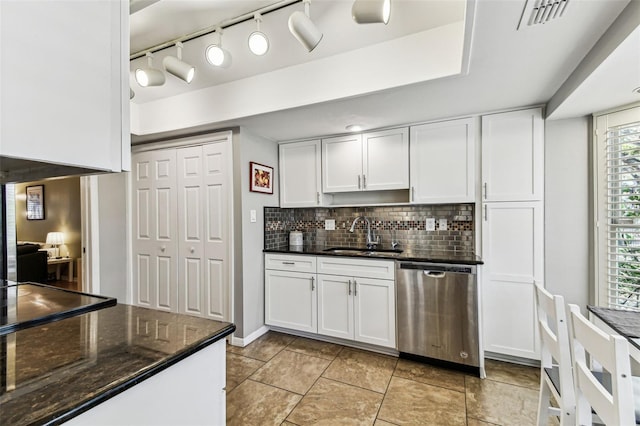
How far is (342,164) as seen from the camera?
3.06 m

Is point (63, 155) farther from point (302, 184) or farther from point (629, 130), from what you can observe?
point (629, 130)

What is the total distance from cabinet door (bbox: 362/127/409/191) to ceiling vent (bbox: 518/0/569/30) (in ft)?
4.74

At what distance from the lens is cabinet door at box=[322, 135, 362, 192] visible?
2.99m

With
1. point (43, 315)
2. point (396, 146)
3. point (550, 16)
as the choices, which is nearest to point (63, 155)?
point (43, 315)

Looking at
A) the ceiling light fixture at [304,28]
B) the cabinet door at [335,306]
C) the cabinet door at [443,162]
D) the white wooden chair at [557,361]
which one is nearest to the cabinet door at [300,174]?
the cabinet door at [335,306]

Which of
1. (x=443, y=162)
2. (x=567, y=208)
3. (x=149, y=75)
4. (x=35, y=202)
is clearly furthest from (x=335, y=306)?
(x=35, y=202)

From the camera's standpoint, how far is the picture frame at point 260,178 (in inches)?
116

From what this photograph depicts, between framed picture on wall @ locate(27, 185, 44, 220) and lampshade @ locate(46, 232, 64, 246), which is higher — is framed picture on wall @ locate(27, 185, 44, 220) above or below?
above

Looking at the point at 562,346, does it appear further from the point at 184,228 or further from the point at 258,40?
the point at 184,228

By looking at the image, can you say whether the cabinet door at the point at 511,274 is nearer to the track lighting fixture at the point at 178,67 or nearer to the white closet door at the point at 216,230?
the white closet door at the point at 216,230

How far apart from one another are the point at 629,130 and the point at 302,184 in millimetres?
2684

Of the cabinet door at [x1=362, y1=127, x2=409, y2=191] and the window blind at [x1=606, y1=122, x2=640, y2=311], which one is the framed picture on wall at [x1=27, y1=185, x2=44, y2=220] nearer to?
the cabinet door at [x1=362, y1=127, x2=409, y2=191]

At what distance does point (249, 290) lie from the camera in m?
2.89

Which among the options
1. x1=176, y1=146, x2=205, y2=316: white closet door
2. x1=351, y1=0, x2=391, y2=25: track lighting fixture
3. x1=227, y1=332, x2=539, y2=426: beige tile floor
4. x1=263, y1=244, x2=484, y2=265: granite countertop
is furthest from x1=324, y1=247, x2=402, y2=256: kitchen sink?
x1=351, y1=0, x2=391, y2=25: track lighting fixture
